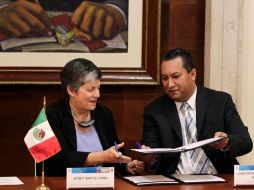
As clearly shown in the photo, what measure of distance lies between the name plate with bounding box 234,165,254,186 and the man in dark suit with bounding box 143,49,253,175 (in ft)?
1.48

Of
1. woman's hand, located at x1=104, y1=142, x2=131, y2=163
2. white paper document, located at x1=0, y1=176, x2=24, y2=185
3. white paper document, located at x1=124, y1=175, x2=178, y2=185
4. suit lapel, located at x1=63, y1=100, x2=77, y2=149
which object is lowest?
white paper document, located at x1=124, y1=175, x2=178, y2=185

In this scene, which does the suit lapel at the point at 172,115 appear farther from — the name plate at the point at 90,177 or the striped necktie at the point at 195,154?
the name plate at the point at 90,177

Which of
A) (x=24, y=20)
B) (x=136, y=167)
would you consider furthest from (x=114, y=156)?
(x=24, y=20)

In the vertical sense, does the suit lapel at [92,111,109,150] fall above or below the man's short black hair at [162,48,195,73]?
below

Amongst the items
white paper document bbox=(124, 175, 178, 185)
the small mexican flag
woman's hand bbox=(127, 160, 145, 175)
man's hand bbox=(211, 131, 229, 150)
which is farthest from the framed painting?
the small mexican flag

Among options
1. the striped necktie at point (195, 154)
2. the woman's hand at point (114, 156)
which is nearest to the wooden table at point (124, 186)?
the woman's hand at point (114, 156)

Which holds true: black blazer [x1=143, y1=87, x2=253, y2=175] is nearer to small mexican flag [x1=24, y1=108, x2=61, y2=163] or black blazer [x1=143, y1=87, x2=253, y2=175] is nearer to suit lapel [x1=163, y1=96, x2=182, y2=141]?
suit lapel [x1=163, y1=96, x2=182, y2=141]

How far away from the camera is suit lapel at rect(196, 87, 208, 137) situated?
4.14m

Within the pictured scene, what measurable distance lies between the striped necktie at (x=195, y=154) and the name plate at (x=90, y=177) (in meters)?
0.87

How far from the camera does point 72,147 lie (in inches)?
155

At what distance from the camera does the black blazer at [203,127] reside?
4.08m

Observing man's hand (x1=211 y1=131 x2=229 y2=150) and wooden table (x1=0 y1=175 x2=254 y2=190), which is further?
man's hand (x1=211 y1=131 x2=229 y2=150)

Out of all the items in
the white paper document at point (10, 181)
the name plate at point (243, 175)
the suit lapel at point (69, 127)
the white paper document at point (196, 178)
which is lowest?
Answer: the white paper document at point (196, 178)

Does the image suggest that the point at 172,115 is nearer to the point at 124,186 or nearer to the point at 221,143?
the point at 221,143
